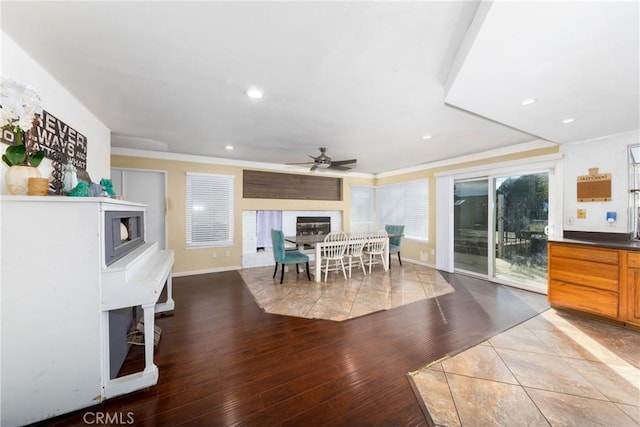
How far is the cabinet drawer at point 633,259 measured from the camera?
8.00 feet

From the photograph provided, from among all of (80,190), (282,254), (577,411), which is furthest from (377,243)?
(80,190)

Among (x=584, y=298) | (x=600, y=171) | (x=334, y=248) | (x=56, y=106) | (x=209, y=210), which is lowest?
(x=584, y=298)

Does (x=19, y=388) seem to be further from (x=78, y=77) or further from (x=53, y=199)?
(x=78, y=77)

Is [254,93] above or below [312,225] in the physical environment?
above

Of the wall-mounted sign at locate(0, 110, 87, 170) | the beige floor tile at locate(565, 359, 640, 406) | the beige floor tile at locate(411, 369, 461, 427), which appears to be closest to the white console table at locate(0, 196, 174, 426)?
the wall-mounted sign at locate(0, 110, 87, 170)

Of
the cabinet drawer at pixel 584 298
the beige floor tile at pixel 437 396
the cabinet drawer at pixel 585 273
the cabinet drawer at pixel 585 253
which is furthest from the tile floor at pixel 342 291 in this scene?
the cabinet drawer at pixel 585 253

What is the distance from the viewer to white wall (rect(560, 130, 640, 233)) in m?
2.93

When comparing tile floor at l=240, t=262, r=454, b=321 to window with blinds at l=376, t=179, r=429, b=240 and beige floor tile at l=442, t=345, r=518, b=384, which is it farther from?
window with blinds at l=376, t=179, r=429, b=240

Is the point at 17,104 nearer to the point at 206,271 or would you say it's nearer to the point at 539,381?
the point at 539,381

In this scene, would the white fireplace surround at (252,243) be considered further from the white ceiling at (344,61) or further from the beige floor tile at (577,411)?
the beige floor tile at (577,411)

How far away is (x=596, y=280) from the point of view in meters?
2.70

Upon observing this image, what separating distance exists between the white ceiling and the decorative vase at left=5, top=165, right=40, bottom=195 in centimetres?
91

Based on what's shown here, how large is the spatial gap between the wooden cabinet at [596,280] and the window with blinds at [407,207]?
261cm

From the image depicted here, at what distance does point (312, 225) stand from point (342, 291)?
268 cm
